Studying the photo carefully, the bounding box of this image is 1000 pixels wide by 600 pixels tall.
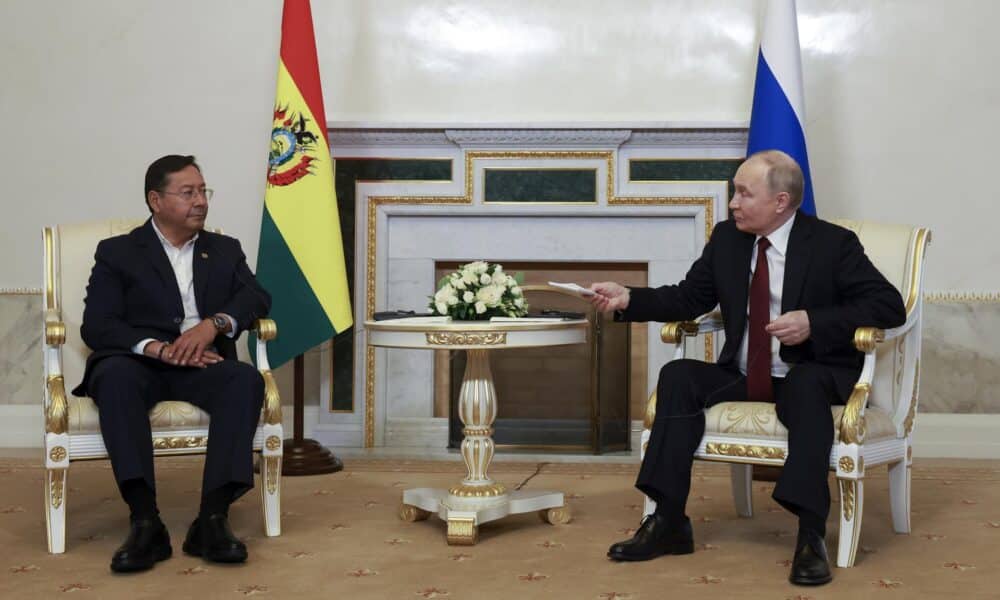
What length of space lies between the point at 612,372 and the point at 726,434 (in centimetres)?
226

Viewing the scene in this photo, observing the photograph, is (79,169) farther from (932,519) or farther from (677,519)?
(932,519)

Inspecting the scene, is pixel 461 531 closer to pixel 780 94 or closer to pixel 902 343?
pixel 902 343

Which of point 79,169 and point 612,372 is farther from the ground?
point 79,169

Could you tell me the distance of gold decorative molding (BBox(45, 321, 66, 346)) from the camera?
11.5 feet

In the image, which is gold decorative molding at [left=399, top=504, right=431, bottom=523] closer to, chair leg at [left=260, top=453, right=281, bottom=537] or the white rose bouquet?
chair leg at [left=260, top=453, right=281, bottom=537]

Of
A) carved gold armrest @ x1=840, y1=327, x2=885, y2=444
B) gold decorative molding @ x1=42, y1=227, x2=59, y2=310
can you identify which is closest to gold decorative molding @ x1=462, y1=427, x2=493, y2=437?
carved gold armrest @ x1=840, y1=327, x2=885, y2=444

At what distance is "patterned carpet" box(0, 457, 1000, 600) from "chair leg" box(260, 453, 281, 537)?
0.05m

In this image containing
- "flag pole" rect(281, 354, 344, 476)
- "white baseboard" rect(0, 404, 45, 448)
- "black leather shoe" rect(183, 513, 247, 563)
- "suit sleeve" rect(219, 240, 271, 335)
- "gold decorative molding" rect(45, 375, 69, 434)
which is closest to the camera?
"black leather shoe" rect(183, 513, 247, 563)

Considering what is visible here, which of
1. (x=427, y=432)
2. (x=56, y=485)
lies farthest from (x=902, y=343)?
(x=56, y=485)

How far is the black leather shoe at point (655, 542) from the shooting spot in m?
3.28

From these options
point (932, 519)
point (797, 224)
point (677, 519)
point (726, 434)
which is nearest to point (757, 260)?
point (797, 224)

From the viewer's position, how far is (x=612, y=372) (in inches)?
220

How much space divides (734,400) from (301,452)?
2196mm

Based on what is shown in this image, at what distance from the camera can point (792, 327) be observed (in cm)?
325
